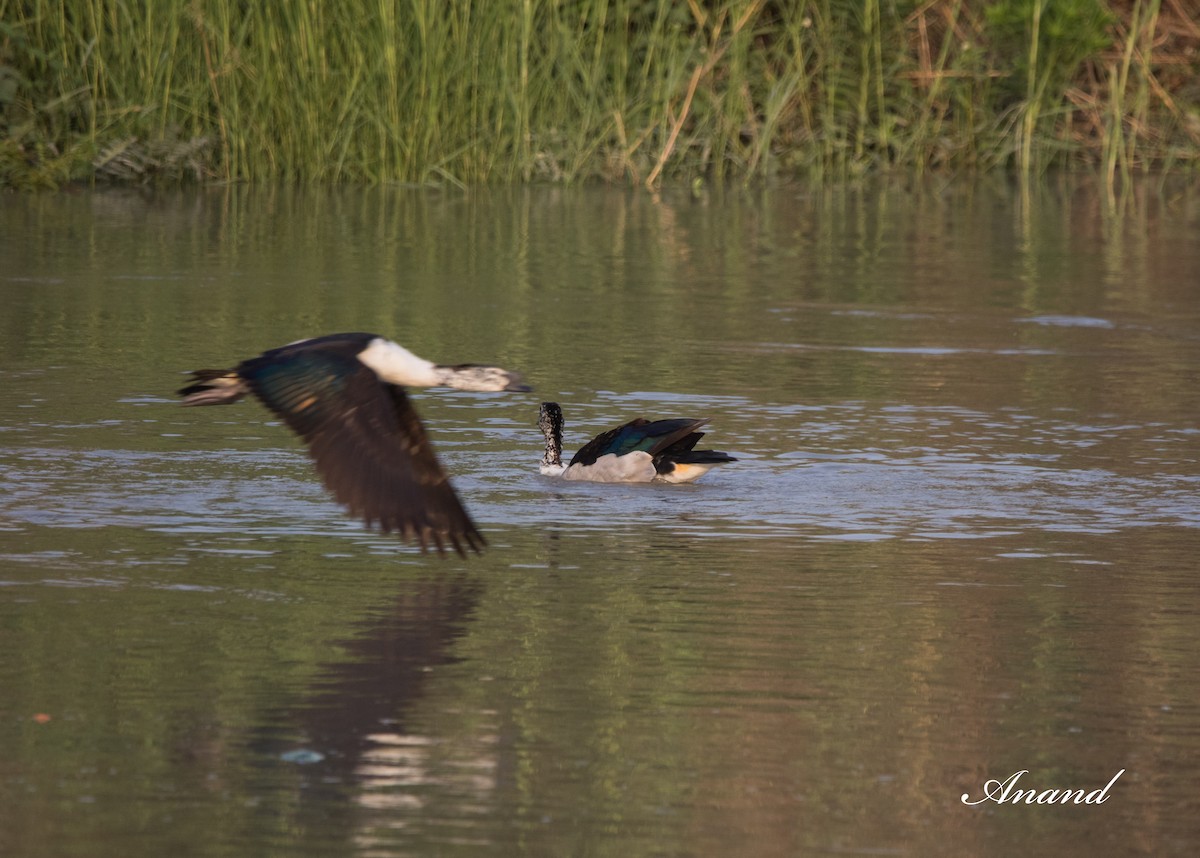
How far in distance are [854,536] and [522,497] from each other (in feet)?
3.76

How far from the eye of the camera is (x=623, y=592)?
5934 millimetres

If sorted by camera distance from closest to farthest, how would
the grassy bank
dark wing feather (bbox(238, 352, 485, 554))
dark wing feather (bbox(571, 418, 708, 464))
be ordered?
dark wing feather (bbox(238, 352, 485, 554)), dark wing feather (bbox(571, 418, 708, 464)), the grassy bank

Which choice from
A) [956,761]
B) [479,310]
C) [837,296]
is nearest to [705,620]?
[956,761]

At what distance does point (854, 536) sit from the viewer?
22.1 feet

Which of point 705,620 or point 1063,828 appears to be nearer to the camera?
point 1063,828

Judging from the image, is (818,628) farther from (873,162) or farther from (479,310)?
(873,162)

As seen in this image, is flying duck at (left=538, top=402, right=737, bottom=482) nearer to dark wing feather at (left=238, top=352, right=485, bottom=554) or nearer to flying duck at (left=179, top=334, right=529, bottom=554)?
flying duck at (left=179, top=334, right=529, bottom=554)

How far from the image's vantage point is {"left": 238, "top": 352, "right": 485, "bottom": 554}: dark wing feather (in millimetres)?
5836
